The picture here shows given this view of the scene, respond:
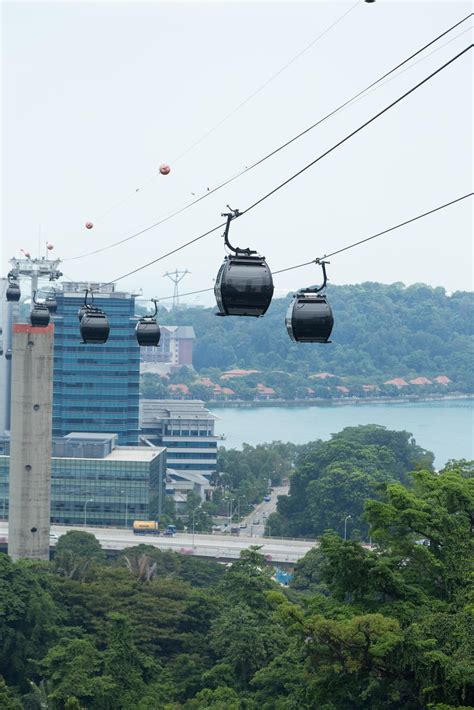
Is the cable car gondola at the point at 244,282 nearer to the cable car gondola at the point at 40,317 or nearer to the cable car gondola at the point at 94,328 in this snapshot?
the cable car gondola at the point at 94,328

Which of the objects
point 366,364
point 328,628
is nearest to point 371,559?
point 328,628

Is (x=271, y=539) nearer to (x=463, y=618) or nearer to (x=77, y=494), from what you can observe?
(x=77, y=494)

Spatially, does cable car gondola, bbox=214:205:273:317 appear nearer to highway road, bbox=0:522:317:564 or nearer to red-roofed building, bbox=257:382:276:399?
highway road, bbox=0:522:317:564

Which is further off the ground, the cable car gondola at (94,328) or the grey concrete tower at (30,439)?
the cable car gondola at (94,328)

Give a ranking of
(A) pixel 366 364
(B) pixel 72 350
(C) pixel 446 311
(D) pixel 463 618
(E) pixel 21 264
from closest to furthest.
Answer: (D) pixel 463 618 < (E) pixel 21 264 < (B) pixel 72 350 < (A) pixel 366 364 < (C) pixel 446 311

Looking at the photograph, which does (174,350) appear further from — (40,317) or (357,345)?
(40,317)

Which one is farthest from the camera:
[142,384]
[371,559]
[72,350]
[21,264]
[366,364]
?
[366,364]

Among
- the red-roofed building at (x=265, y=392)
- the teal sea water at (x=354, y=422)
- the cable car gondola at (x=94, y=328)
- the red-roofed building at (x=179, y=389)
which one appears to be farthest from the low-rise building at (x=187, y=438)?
the red-roofed building at (x=265, y=392)
